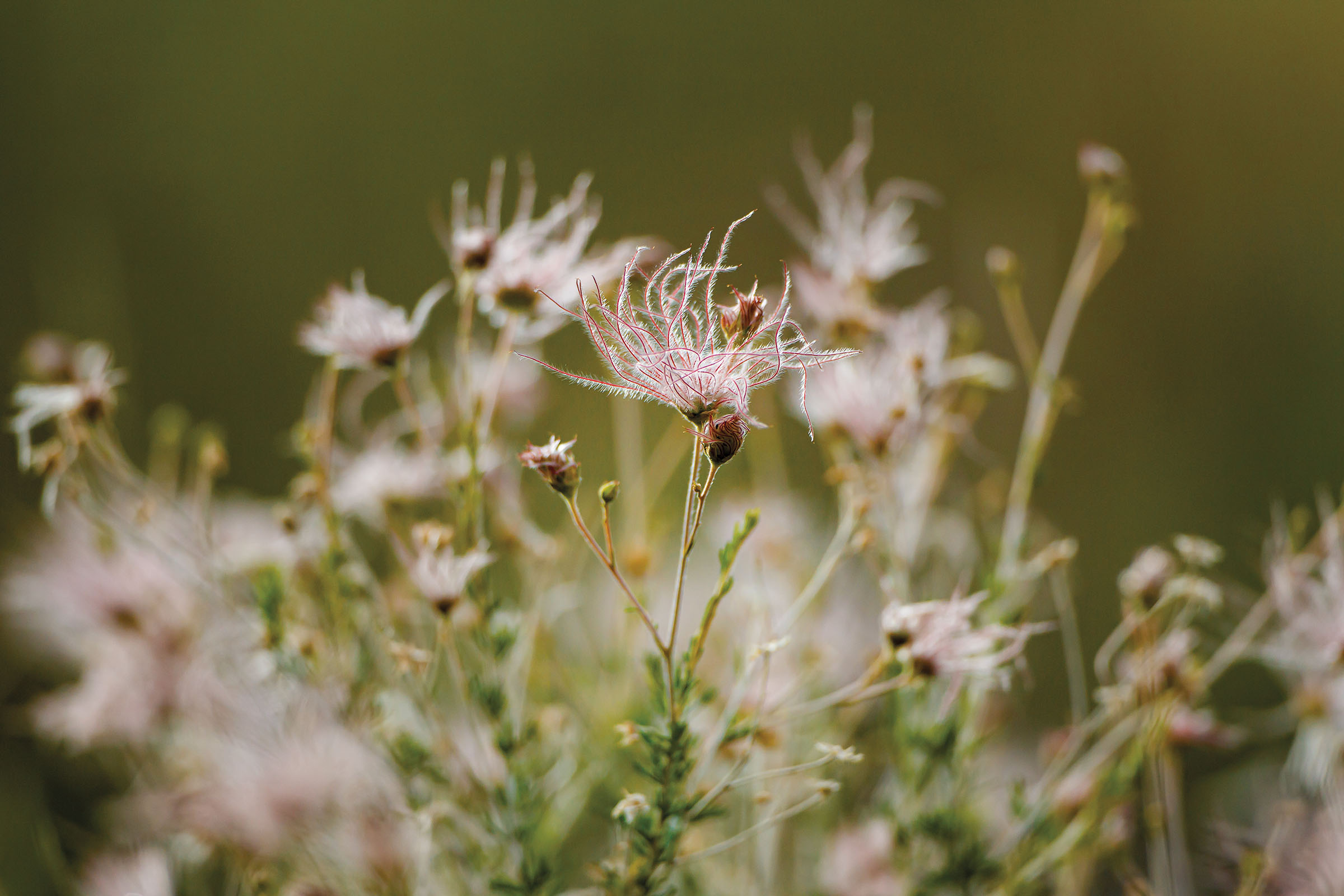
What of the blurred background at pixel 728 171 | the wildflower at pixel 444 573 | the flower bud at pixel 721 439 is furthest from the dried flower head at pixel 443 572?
the blurred background at pixel 728 171

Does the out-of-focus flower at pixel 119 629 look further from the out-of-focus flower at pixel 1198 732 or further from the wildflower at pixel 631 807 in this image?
the out-of-focus flower at pixel 1198 732

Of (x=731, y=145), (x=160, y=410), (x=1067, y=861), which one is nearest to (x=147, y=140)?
(x=160, y=410)

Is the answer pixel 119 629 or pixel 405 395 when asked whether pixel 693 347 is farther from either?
pixel 119 629

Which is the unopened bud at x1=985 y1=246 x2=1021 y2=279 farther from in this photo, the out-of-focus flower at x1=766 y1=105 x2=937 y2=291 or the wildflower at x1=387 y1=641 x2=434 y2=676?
the wildflower at x1=387 y1=641 x2=434 y2=676

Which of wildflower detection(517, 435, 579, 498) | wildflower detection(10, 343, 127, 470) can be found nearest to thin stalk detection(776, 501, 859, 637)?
wildflower detection(517, 435, 579, 498)

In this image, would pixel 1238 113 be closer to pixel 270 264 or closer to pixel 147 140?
pixel 270 264

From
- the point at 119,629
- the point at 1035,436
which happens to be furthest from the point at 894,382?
the point at 119,629
